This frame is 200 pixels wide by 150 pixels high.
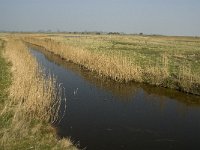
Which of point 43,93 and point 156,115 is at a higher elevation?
point 43,93

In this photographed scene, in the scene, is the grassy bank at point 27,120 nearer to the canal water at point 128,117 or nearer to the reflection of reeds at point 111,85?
the canal water at point 128,117

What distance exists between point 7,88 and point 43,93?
3.33 m

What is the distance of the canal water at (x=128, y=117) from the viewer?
1030 cm

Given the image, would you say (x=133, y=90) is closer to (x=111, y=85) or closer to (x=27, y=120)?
(x=111, y=85)

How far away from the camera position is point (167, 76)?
19.9 meters

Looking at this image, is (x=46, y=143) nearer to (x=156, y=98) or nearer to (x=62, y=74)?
(x=156, y=98)

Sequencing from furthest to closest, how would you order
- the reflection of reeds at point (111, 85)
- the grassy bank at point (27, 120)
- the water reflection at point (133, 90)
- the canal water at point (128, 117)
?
the reflection of reeds at point (111, 85)
the water reflection at point (133, 90)
the canal water at point (128, 117)
the grassy bank at point (27, 120)

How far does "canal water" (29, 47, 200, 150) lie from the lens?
10.3m

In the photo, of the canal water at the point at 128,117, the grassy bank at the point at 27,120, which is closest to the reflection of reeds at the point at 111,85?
the canal water at the point at 128,117

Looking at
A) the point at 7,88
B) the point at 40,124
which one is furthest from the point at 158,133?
the point at 7,88

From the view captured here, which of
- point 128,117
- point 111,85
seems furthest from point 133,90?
point 128,117

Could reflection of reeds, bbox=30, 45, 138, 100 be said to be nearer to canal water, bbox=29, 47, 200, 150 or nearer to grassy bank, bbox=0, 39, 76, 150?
canal water, bbox=29, 47, 200, 150

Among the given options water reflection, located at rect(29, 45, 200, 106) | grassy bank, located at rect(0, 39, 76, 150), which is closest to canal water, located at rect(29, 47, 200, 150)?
water reflection, located at rect(29, 45, 200, 106)

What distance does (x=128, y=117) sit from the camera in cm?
1307
